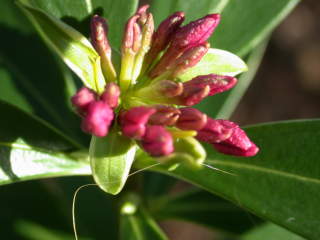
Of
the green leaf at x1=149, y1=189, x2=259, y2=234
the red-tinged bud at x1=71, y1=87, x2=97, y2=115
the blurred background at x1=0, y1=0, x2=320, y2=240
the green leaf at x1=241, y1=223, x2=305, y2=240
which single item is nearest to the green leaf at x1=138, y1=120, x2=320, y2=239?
the red-tinged bud at x1=71, y1=87, x2=97, y2=115

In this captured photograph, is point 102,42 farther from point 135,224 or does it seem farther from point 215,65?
point 135,224

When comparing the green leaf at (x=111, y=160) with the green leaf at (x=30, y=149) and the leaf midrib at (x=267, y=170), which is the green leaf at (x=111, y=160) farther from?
the leaf midrib at (x=267, y=170)

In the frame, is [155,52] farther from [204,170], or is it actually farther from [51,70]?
[51,70]

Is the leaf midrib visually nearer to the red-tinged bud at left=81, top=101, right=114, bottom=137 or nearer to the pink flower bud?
the pink flower bud

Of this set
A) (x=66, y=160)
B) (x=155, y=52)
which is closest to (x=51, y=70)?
(x=66, y=160)

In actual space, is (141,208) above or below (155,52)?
below

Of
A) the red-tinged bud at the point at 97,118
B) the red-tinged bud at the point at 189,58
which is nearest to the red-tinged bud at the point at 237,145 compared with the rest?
the red-tinged bud at the point at 189,58

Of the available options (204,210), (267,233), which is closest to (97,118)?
(204,210)
